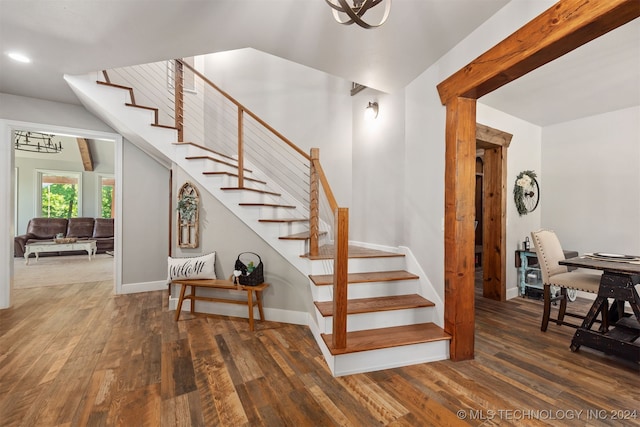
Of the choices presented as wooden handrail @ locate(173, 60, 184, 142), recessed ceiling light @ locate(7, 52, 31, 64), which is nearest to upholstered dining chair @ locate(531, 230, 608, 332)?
wooden handrail @ locate(173, 60, 184, 142)

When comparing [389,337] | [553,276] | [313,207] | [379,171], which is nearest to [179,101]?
[313,207]

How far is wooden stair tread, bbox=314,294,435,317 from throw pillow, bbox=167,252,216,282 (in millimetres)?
1348

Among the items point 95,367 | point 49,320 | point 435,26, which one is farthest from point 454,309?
point 49,320

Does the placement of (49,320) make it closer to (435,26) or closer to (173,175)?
(173,175)

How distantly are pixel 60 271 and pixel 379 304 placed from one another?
6202 millimetres

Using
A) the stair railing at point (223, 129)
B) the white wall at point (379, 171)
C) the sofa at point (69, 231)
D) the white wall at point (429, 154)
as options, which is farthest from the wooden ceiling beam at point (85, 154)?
the white wall at point (429, 154)

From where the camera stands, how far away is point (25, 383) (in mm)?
1879

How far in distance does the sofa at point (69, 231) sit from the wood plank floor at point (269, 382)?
5098mm

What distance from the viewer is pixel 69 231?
7.24 metres

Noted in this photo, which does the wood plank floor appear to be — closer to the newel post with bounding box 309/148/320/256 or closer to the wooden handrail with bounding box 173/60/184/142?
the newel post with bounding box 309/148/320/256

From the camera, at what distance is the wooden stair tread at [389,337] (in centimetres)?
208

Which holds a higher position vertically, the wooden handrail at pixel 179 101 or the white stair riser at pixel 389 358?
the wooden handrail at pixel 179 101

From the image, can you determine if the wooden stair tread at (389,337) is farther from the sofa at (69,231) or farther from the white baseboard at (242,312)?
the sofa at (69,231)

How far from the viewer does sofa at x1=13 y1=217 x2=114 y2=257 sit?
6578 millimetres
